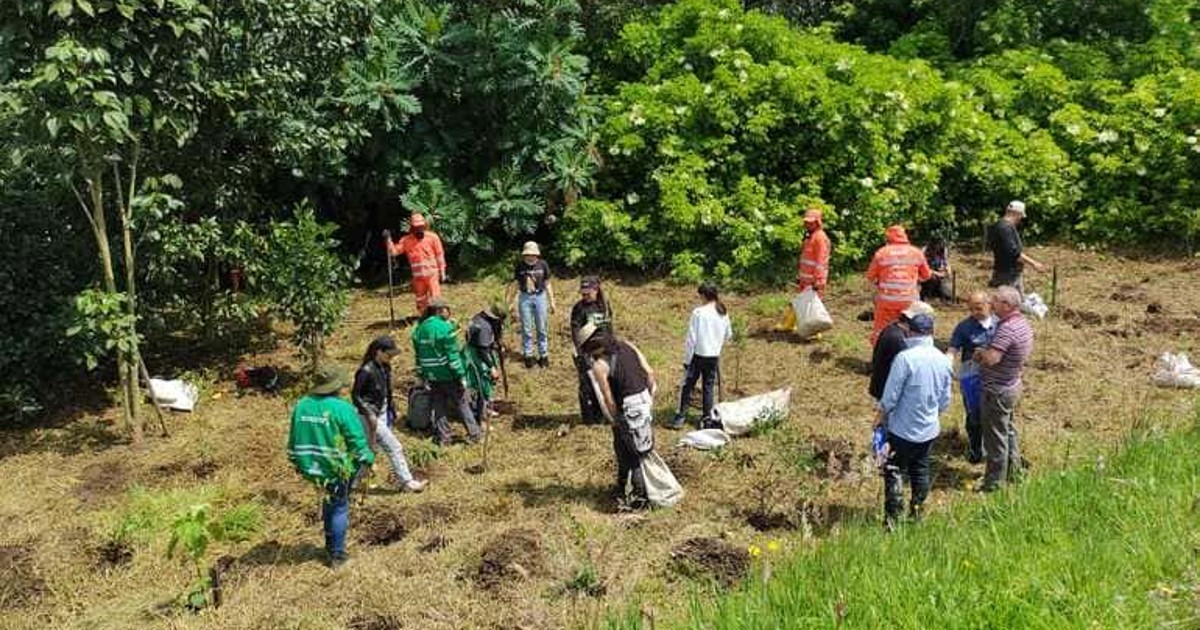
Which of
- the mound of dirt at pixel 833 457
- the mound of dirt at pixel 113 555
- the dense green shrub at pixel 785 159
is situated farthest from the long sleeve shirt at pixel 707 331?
Result: the dense green shrub at pixel 785 159

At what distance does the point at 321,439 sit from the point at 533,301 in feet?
15.6

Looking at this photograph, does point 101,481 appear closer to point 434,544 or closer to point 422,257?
point 434,544

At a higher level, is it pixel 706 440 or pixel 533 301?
pixel 533 301

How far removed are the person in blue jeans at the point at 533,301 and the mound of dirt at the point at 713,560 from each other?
4.84 m

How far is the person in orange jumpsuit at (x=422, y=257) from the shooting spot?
40.0 feet

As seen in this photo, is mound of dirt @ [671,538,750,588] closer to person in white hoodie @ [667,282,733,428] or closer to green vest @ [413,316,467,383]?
person in white hoodie @ [667,282,733,428]

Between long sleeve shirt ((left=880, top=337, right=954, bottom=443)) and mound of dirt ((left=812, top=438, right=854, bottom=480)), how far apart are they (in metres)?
1.26

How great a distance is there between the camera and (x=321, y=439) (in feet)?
21.7

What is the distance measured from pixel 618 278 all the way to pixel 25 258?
820cm

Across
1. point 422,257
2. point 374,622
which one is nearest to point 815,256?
point 422,257

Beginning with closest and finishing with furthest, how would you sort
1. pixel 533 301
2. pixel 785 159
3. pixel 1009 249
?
pixel 1009 249 < pixel 533 301 < pixel 785 159

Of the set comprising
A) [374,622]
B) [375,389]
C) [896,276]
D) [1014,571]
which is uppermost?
[896,276]

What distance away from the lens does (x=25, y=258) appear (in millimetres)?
10102

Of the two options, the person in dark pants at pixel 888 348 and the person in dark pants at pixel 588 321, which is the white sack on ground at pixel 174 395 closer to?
the person in dark pants at pixel 588 321
